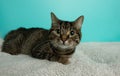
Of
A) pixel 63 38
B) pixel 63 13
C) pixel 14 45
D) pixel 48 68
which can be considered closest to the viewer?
pixel 48 68

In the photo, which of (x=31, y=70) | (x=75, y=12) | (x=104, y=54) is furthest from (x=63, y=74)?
(x=75, y=12)

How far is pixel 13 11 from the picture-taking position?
2.58 m

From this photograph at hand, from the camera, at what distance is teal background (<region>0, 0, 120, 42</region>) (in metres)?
2.58

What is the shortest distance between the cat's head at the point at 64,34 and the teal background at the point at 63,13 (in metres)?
0.58

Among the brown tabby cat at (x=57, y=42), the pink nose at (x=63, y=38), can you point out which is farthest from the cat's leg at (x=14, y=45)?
the pink nose at (x=63, y=38)

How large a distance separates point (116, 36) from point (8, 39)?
0.94m

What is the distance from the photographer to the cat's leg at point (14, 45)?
7.83ft

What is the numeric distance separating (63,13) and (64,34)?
2.26ft

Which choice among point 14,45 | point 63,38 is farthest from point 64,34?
point 14,45

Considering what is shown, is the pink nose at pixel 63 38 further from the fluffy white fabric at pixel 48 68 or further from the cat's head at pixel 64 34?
the fluffy white fabric at pixel 48 68

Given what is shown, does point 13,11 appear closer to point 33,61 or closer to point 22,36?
point 22,36

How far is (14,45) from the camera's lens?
7.87 ft

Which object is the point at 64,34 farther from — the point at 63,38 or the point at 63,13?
the point at 63,13

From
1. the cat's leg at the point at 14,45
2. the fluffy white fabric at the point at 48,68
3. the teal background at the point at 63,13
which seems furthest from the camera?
the teal background at the point at 63,13
